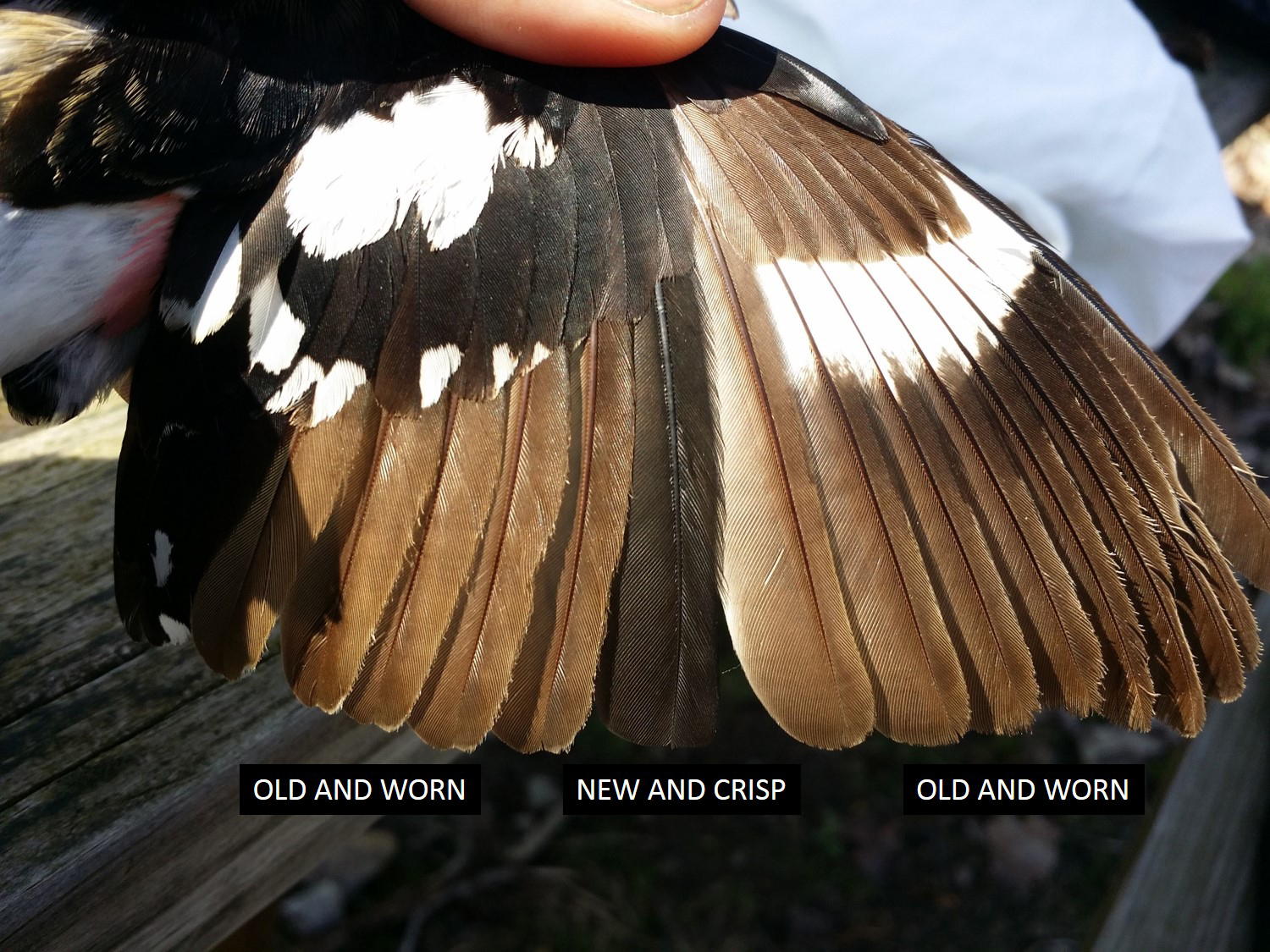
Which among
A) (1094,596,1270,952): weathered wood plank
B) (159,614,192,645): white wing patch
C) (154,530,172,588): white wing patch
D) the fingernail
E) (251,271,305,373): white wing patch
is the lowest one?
(1094,596,1270,952): weathered wood plank

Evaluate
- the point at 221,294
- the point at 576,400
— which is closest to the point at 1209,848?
the point at 576,400

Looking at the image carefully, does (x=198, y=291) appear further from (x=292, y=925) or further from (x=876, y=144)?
(x=292, y=925)

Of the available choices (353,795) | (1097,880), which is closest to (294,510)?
(353,795)

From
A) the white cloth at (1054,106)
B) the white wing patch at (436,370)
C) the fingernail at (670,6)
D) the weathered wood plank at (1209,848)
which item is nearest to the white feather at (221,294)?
the white wing patch at (436,370)

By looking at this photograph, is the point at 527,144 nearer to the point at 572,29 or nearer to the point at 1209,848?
the point at 572,29

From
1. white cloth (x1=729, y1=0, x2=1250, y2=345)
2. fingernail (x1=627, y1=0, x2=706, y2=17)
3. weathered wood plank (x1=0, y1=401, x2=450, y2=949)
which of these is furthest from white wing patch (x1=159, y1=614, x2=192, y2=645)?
white cloth (x1=729, y1=0, x2=1250, y2=345)

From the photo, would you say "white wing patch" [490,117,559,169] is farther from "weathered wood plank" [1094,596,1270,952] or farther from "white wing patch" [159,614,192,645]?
"weathered wood plank" [1094,596,1270,952]
